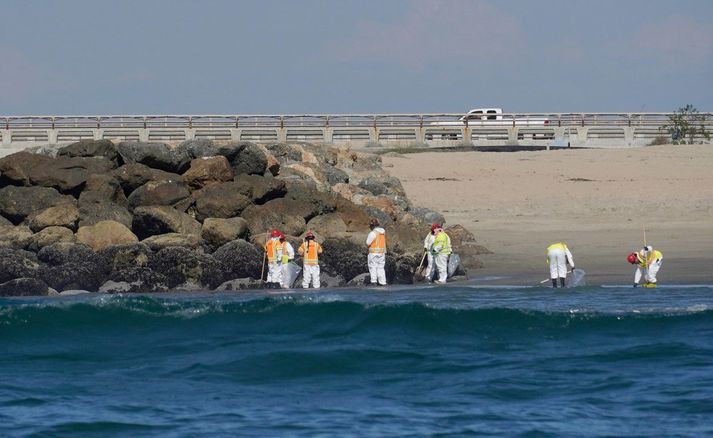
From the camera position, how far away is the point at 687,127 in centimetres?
4522

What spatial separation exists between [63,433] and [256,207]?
1247 cm

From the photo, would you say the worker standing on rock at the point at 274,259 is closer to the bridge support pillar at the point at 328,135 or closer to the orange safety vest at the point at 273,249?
the orange safety vest at the point at 273,249

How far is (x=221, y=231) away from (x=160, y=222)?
4.12 feet

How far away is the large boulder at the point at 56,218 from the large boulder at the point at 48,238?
0.29 m

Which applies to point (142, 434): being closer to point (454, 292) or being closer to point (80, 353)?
point (80, 353)

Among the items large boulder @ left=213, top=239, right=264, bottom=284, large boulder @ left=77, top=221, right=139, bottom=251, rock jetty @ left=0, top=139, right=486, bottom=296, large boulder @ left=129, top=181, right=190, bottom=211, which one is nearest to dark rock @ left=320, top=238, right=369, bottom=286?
rock jetty @ left=0, top=139, right=486, bottom=296

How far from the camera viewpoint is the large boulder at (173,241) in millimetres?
25109

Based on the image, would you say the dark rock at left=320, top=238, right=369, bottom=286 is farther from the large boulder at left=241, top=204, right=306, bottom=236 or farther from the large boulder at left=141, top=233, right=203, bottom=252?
the large boulder at left=141, top=233, right=203, bottom=252

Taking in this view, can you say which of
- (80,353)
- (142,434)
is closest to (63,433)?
(142,434)

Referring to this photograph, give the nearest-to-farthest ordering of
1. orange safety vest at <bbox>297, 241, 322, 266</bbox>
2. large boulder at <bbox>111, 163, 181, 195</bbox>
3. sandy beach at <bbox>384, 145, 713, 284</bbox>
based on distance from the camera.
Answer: orange safety vest at <bbox>297, 241, 322, 266</bbox> < sandy beach at <bbox>384, 145, 713, 284</bbox> < large boulder at <bbox>111, 163, 181, 195</bbox>

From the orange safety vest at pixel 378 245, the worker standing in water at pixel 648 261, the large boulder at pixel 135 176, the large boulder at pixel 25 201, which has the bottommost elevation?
the worker standing in water at pixel 648 261

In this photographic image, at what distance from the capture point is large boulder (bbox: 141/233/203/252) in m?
25.1

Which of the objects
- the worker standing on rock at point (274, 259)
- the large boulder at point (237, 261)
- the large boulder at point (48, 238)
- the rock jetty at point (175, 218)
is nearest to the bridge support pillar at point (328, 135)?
the rock jetty at point (175, 218)

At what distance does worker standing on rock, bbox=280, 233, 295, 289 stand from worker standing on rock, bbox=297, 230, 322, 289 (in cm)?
24
